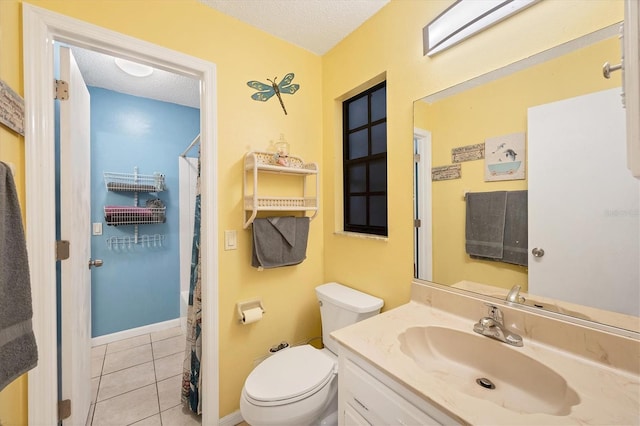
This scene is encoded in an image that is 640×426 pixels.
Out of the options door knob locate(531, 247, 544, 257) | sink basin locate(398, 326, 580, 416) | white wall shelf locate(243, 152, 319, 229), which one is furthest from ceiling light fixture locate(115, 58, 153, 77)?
door knob locate(531, 247, 544, 257)

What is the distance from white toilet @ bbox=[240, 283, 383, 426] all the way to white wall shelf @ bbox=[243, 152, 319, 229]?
0.61 m

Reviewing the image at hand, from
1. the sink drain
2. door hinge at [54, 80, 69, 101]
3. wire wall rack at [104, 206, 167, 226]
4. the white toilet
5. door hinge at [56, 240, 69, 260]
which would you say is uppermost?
door hinge at [54, 80, 69, 101]

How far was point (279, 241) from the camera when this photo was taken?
1.59m

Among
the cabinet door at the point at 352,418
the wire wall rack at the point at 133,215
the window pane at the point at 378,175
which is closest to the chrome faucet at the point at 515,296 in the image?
the cabinet door at the point at 352,418

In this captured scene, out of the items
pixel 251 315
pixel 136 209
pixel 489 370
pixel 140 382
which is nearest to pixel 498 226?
pixel 489 370

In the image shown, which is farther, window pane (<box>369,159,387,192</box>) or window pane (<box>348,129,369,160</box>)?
window pane (<box>348,129,369,160</box>)

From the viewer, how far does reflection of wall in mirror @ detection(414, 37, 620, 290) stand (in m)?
0.85

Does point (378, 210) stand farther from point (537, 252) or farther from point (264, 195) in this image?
point (537, 252)

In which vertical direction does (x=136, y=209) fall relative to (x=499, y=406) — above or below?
above

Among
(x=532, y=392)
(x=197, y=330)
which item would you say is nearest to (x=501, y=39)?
(x=532, y=392)

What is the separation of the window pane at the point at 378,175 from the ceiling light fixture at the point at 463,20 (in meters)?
0.64

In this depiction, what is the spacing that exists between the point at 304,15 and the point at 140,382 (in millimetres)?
2784

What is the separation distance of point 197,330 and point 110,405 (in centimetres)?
84

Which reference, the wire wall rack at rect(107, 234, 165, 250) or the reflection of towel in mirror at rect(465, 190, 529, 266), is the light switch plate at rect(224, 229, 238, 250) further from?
the wire wall rack at rect(107, 234, 165, 250)
